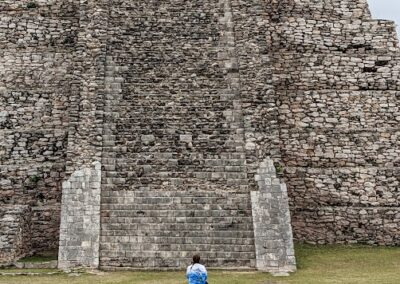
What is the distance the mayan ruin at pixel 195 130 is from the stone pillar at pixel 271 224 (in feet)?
0.11

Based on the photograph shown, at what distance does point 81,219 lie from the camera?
1287cm

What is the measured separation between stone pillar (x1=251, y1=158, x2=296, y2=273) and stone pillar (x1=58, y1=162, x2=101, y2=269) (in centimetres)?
376

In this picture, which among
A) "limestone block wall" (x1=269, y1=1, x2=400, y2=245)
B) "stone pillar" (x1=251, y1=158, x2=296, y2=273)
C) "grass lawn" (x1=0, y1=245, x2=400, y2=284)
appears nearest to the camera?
"grass lawn" (x1=0, y1=245, x2=400, y2=284)

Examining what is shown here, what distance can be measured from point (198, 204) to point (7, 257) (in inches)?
182

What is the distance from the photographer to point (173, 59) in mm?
16516

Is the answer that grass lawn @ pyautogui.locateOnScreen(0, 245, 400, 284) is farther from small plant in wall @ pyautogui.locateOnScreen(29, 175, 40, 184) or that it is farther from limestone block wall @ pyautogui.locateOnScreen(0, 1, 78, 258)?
small plant in wall @ pyautogui.locateOnScreen(29, 175, 40, 184)

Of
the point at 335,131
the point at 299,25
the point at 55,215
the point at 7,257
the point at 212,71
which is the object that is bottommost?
the point at 7,257

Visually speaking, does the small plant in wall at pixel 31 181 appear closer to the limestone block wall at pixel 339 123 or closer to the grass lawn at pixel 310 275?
the grass lawn at pixel 310 275

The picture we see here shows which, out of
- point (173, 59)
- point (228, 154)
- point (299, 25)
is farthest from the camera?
point (299, 25)

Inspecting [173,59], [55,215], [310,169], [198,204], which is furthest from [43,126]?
[310,169]

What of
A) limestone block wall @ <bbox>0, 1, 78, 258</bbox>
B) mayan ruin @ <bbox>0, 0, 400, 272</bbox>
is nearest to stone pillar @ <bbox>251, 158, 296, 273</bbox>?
mayan ruin @ <bbox>0, 0, 400, 272</bbox>

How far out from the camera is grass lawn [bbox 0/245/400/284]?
35.6 feet

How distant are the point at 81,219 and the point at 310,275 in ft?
17.8

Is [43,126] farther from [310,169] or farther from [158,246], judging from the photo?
[310,169]
